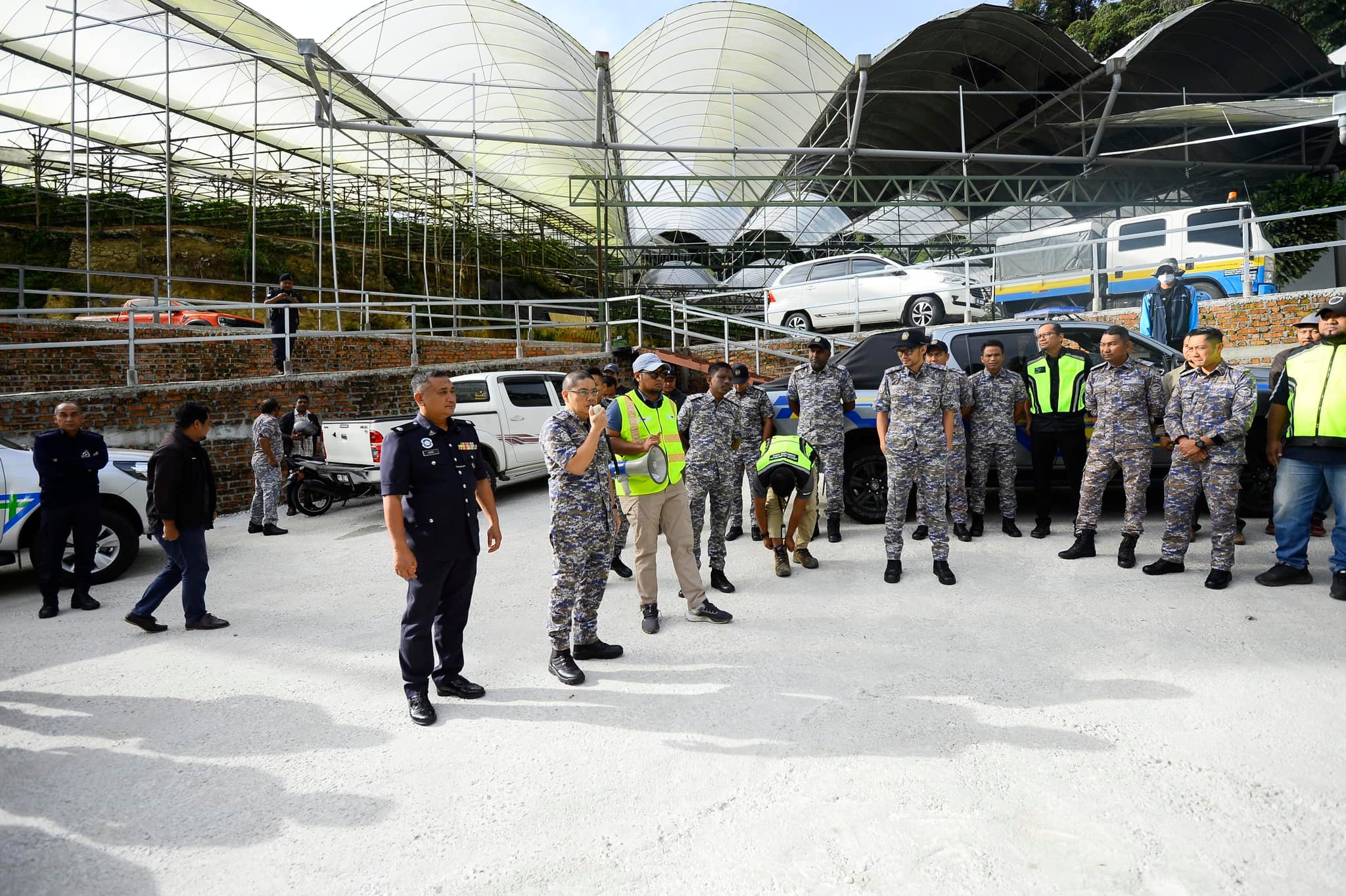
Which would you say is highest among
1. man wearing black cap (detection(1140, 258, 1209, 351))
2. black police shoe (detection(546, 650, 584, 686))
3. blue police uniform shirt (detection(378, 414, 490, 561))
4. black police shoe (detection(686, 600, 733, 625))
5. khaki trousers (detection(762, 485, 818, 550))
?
man wearing black cap (detection(1140, 258, 1209, 351))

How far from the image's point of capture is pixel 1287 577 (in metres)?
5.20

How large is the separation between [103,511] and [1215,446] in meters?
8.82

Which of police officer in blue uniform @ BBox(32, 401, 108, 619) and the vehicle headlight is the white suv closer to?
the vehicle headlight

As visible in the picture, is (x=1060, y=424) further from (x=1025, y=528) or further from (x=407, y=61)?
(x=407, y=61)

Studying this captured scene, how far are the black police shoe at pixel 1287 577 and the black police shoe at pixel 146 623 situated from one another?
7.50 m

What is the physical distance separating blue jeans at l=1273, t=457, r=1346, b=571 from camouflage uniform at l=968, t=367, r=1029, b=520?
1.97 metres

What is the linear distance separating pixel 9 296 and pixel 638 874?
75.4 ft

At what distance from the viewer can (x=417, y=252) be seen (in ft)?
91.8

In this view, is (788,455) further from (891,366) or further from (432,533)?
(432,533)

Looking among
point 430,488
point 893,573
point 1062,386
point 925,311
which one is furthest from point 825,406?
point 925,311

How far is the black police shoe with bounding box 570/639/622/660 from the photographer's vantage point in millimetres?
4555

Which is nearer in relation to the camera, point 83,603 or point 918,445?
point 918,445

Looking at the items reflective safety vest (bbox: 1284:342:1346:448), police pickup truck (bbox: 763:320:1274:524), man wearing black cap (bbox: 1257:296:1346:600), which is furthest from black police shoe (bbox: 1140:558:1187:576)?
police pickup truck (bbox: 763:320:1274:524)

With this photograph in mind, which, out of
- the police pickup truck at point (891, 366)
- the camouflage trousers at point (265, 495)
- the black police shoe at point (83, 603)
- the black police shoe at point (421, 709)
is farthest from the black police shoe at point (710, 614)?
the camouflage trousers at point (265, 495)
